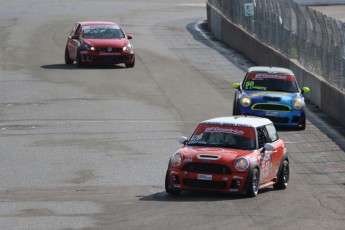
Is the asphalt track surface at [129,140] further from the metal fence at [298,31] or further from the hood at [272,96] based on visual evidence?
the metal fence at [298,31]

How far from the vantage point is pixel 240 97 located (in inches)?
1128

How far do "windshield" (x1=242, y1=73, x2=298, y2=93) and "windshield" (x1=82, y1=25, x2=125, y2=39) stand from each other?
1115cm

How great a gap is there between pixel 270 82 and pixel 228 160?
1091 cm

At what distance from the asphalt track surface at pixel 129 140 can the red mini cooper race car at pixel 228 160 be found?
0.79ft

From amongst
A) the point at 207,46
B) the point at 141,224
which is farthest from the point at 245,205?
the point at 207,46

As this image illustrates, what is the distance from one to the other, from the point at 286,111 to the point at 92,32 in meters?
13.3

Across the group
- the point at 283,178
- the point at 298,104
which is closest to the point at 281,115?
the point at 298,104

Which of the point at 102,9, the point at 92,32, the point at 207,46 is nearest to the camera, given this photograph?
the point at 92,32

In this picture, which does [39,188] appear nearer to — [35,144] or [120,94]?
[35,144]

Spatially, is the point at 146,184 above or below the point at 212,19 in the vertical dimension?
above

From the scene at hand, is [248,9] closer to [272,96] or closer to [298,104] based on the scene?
[272,96]

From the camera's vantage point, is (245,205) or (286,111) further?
(286,111)

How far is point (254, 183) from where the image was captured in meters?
19.0

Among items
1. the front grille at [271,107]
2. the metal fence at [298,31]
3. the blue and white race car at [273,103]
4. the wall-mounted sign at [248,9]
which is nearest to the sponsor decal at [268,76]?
the blue and white race car at [273,103]
